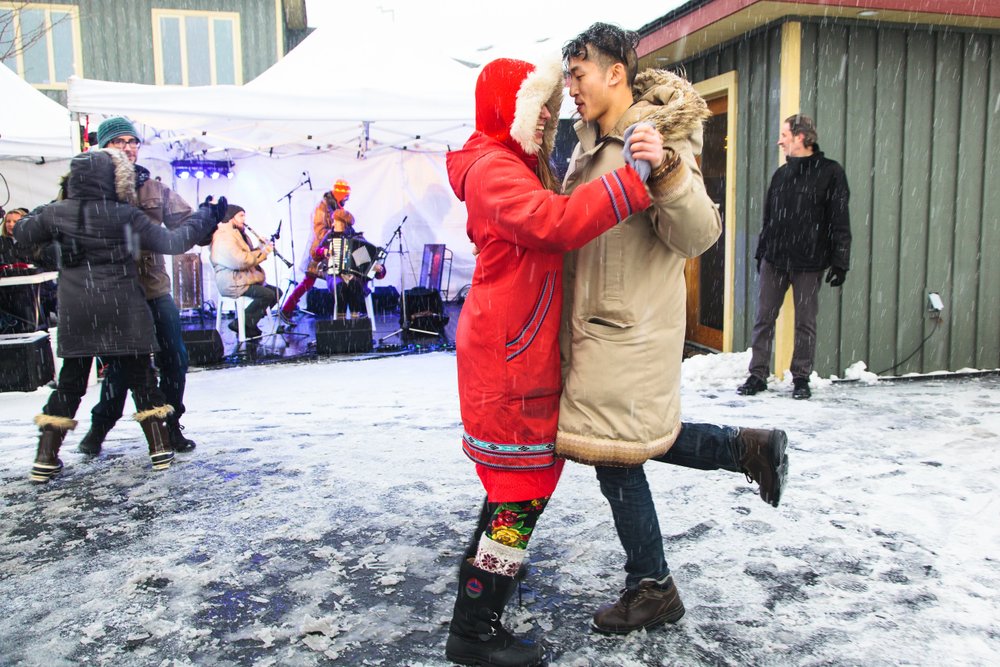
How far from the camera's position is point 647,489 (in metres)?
2.35

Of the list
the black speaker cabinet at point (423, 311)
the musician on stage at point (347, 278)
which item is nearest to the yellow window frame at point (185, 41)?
the musician on stage at point (347, 278)

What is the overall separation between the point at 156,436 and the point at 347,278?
543cm

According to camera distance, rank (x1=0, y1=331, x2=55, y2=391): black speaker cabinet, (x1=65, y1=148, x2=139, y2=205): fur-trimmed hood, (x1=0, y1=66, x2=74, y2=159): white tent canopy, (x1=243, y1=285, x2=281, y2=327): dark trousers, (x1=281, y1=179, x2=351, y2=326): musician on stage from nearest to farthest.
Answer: (x1=65, y1=148, x2=139, y2=205): fur-trimmed hood, (x1=0, y1=331, x2=55, y2=391): black speaker cabinet, (x1=243, y1=285, x2=281, y2=327): dark trousers, (x1=0, y1=66, x2=74, y2=159): white tent canopy, (x1=281, y1=179, x2=351, y2=326): musician on stage

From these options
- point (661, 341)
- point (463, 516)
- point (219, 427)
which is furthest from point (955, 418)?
point (219, 427)

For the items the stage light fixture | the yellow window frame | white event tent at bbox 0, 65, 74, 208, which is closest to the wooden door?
the stage light fixture

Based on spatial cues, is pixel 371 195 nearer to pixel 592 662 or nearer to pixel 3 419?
pixel 3 419

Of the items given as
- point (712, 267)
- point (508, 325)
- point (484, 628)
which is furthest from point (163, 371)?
point (712, 267)

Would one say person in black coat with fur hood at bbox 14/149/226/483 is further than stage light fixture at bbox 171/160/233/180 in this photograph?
No

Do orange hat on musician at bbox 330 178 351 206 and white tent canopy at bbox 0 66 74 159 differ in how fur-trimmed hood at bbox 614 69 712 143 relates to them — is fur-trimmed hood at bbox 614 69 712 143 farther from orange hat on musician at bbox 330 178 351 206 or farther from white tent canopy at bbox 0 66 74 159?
white tent canopy at bbox 0 66 74 159

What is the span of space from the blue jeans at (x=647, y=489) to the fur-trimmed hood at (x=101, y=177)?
113 inches

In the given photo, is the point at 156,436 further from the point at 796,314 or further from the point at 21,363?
the point at 796,314

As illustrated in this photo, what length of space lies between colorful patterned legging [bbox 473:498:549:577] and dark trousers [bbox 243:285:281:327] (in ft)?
23.8

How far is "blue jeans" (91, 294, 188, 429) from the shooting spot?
14.0 feet

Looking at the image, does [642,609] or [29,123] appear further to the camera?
[29,123]
